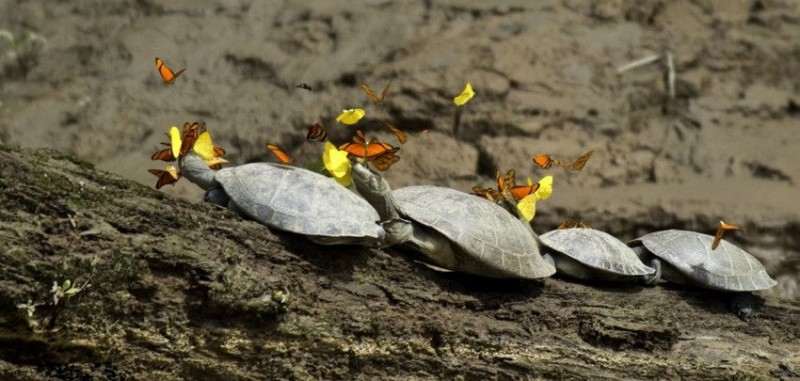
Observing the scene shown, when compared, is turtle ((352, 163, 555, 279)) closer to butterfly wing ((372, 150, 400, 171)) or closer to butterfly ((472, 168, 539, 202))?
butterfly wing ((372, 150, 400, 171))

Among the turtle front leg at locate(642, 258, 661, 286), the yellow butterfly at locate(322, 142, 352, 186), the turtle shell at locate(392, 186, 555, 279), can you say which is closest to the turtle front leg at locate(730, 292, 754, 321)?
the turtle front leg at locate(642, 258, 661, 286)

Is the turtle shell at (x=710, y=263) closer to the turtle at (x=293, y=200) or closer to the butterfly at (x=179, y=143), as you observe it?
the turtle at (x=293, y=200)

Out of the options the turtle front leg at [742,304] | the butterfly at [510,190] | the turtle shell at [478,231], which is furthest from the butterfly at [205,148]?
the turtle front leg at [742,304]

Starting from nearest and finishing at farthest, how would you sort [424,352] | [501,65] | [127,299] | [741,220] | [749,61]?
[127,299] < [424,352] < [741,220] < [501,65] < [749,61]

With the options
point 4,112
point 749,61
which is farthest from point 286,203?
point 749,61

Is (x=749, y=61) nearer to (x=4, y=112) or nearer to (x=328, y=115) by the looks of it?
(x=328, y=115)

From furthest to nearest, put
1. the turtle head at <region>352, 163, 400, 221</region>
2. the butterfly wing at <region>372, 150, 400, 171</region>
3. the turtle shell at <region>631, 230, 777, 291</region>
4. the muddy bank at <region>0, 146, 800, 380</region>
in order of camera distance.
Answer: the turtle shell at <region>631, 230, 777, 291</region>, the butterfly wing at <region>372, 150, 400, 171</region>, the turtle head at <region>352, 163, 400, 221</region>, the muddy bank at <region>0, 146, 800, 380</region>
